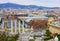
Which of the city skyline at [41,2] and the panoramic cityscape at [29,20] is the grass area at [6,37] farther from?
the city skyline at [41,2]

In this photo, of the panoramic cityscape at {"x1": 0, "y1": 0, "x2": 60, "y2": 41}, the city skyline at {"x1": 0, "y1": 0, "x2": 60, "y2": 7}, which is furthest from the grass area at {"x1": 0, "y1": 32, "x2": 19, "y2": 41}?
the city skyline at {"x1": 0, "y1": 0, "x2": 60, "y2": 7}

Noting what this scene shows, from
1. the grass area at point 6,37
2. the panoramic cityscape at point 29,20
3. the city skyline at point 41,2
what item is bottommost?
the grass area at point 6,37

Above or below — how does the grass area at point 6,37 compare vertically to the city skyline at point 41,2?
below

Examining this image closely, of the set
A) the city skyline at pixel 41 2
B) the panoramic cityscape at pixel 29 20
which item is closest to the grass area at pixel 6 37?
the panoramic cityscape at pixel 29 20

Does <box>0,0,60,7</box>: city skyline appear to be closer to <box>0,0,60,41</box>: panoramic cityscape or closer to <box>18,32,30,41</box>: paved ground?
<box>0,0,60,41</box>: panoramic cityscape

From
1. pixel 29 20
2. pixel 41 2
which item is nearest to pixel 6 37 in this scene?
pixel 29 20

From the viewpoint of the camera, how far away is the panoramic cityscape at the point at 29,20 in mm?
1915

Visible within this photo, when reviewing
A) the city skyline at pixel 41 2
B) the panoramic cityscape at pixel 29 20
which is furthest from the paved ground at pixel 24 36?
the city skyline at pixel 41 2

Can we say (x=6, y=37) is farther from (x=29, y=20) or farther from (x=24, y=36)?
(x=29, y=20)

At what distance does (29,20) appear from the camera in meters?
1.94

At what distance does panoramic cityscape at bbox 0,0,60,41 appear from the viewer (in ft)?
6.28

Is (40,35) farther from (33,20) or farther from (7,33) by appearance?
(7,33)

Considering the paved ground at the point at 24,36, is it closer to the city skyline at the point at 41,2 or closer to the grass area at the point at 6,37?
the grass area at the point at 6,37

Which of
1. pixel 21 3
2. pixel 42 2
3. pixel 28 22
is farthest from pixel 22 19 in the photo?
pixel 42 2
